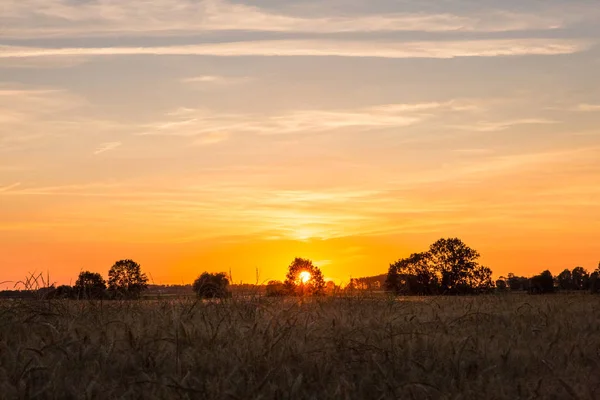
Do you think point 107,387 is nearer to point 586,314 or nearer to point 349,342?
point 349,342

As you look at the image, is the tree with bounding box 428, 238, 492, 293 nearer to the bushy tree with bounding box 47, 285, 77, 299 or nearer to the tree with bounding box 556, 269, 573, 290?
the tree with bounding box 556, 269, 573, 290

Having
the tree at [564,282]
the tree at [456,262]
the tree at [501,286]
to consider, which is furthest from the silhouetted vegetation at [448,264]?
the tree at [501,286]

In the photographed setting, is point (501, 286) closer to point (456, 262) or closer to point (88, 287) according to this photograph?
point (88, 287)

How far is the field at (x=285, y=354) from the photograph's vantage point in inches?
302

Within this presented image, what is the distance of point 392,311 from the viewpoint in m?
12.8

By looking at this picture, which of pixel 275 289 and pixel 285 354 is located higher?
pixel 275 289

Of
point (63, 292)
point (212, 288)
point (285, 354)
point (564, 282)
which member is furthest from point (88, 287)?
point (564, 282)

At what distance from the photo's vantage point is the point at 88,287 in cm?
1412

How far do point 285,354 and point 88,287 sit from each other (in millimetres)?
6938

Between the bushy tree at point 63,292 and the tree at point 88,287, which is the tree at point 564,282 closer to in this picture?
the tree at point 88,287

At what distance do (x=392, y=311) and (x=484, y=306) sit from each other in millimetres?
2584

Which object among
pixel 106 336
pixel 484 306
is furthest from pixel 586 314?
pixel 106 336

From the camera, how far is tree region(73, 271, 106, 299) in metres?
13.6

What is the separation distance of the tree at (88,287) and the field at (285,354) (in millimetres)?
1490
